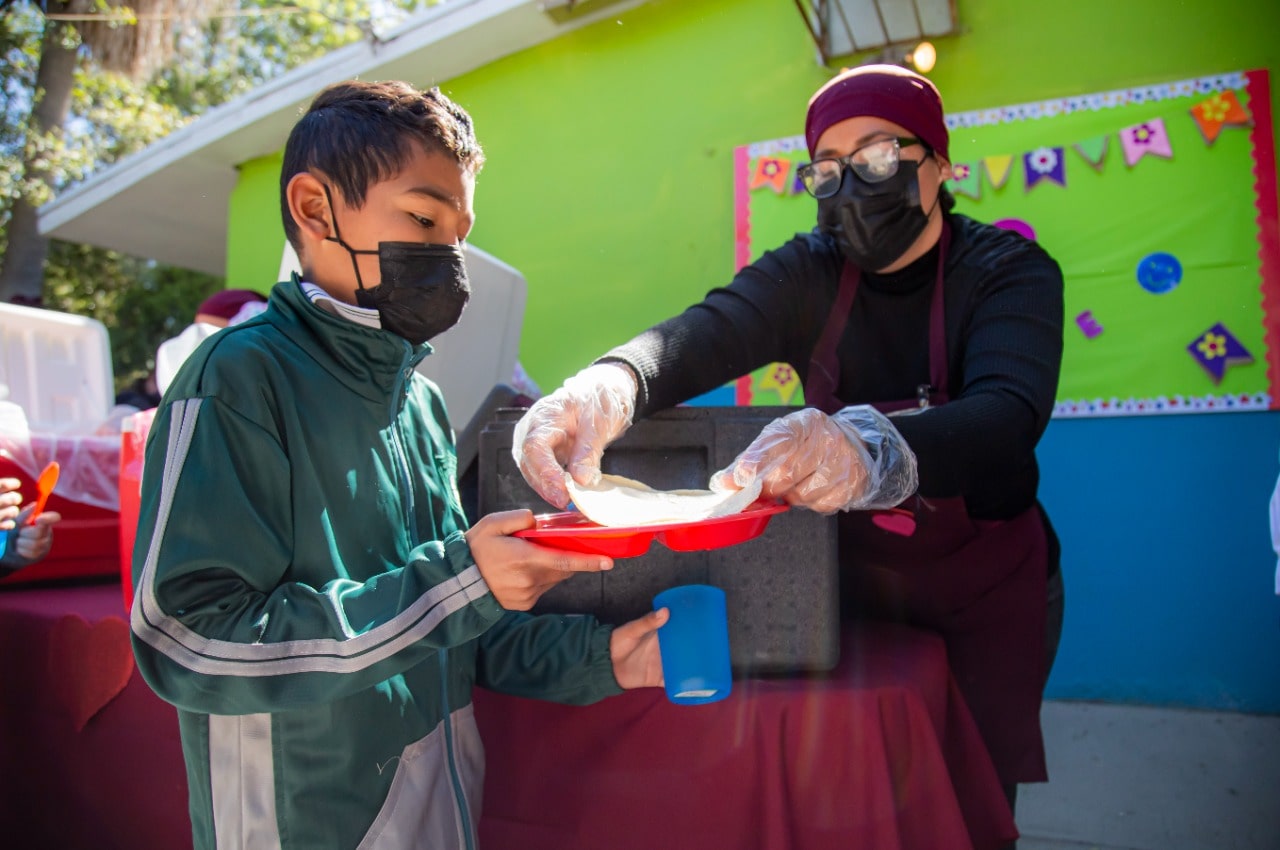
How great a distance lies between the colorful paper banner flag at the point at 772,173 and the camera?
468 centimetres

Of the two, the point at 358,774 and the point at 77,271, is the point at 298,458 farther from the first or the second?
the point at 77,271

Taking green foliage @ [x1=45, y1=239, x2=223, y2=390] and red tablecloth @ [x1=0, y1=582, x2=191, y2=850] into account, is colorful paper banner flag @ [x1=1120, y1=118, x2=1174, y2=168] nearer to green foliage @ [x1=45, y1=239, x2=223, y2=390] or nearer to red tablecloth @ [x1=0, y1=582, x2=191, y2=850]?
red tablecloth @ [x1=0, y1=582, x2=191, y2=850]

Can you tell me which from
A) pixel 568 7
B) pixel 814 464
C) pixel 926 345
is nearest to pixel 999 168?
pixel 568 7

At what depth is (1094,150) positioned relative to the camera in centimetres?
399

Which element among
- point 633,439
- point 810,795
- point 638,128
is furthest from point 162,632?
point 638,128

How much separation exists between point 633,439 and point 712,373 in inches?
12.6

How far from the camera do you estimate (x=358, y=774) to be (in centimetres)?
121

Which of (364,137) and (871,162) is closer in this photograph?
(364,137)

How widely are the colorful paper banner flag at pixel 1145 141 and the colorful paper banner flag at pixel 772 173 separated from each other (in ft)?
5.27

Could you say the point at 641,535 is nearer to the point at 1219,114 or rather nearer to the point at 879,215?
the point at 879,215

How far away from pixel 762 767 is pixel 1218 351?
11.5ft

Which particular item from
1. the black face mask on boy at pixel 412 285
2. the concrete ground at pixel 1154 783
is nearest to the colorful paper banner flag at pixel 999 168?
the concrete ground at pixel 1154 783

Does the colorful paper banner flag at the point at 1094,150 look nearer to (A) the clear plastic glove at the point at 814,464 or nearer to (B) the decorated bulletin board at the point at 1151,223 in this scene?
(B) the decorated bulletin board at the point at 1151,223

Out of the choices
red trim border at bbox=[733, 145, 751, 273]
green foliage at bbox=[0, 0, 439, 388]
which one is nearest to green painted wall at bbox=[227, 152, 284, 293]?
green foliage at bbox=[0, 0, 439, 388]
